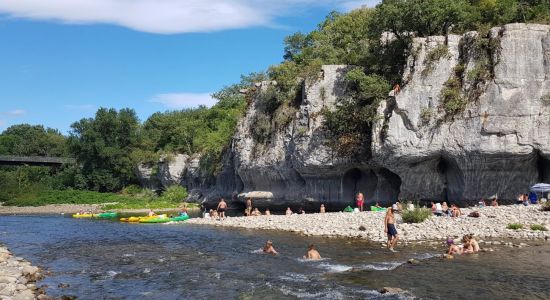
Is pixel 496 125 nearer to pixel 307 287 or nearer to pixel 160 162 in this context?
pixel 307 287

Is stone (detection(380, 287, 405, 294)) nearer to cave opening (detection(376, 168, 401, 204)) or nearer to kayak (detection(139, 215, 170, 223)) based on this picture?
cave opening (detection(376, 168, 401, 204))

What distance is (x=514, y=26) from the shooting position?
33844mm

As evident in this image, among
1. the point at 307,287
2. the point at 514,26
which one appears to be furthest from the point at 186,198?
the point at 307,287

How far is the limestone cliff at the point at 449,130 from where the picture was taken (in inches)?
1291

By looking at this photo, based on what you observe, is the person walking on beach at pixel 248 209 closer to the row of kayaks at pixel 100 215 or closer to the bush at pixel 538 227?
the row of kayaks at pixel 100 215

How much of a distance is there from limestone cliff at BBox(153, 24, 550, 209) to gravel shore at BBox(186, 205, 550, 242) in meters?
4.52

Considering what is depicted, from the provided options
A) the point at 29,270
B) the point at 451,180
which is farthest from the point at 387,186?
the point at 29,270

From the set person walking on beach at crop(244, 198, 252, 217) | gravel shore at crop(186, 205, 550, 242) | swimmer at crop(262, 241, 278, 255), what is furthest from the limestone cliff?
swimmer at crop(262, 241, 278, 255)

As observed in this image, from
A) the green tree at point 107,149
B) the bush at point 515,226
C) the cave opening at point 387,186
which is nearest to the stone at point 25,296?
the bush at point 515,226

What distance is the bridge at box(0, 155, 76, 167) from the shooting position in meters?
93.2

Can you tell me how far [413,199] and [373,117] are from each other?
6.56 meters


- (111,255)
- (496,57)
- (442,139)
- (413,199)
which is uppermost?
(496,57)

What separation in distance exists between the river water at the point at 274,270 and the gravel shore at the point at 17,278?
28.0 inches

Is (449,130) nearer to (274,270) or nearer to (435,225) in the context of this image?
(435,225)
